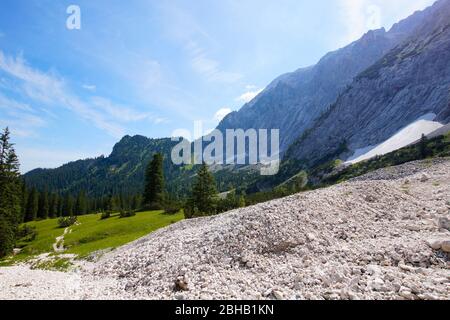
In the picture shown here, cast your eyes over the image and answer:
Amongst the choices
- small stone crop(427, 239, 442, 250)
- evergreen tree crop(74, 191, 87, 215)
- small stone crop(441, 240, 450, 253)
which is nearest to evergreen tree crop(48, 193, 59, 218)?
evergreen tree crop(74, 191, 87, 215)

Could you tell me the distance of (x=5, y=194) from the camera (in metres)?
39.7

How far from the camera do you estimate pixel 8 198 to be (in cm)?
4069

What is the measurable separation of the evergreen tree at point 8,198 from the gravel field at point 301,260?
21.6 m

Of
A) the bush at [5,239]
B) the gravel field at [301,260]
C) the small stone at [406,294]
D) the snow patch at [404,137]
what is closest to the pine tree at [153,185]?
the bush at [5,239]

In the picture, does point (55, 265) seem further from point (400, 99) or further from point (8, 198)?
point (400, 99)

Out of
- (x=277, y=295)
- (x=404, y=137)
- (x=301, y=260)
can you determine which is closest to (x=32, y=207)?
(x=301, y=260)

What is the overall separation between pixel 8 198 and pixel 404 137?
150 meters

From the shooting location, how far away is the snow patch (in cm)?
12656

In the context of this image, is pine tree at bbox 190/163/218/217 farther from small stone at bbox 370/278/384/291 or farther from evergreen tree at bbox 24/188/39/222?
evergreen tree at bbox 24/188/39/222

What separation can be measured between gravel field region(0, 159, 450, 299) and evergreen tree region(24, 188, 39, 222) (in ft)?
285

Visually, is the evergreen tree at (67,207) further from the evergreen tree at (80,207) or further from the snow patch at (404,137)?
the snow patch at (404,137)

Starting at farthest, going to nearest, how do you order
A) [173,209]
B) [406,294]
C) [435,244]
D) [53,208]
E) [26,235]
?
[53,208] < [173,209] < [26,235] < [435,244] < [406,294]
